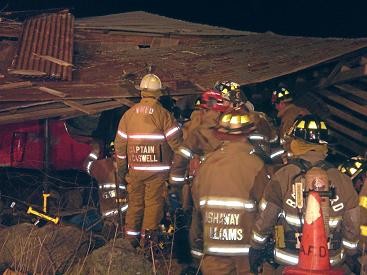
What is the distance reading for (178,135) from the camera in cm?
814

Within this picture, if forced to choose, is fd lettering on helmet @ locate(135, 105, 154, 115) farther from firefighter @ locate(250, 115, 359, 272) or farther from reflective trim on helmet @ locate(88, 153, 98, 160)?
firefighter @ locate(250, 115, 359, 272)

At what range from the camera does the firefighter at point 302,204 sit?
16.3ft

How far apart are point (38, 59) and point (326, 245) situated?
5.82 m

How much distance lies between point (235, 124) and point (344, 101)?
15.6 ft

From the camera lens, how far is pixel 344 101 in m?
9.98

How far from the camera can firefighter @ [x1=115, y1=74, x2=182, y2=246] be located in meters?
8.09

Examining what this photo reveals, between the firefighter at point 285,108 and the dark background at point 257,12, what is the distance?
59.2 feet

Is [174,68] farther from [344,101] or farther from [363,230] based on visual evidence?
[363,230]

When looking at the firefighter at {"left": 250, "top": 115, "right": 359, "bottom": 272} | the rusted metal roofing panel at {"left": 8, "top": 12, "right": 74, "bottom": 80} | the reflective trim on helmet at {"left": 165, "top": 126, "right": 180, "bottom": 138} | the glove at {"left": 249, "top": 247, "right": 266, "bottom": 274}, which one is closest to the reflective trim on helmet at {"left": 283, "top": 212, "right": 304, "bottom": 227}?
the firefighter at {"left": 250, "top": 115, "right": 359, "bottom": 272}

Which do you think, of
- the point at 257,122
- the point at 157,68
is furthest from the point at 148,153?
the point at 157,68

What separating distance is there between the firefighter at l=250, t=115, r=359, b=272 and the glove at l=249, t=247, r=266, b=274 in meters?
0.02

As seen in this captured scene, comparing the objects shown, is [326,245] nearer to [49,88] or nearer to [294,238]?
[294,238]

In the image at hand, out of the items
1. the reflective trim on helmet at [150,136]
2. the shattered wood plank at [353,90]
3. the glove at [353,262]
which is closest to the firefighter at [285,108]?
the shattered wood plank at [353,90]

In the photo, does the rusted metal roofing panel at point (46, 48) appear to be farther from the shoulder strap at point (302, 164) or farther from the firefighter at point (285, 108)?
the shoulder strap at point (302, 164)
